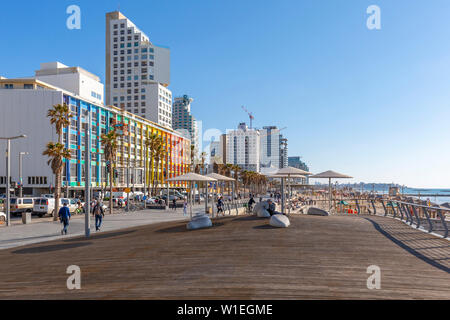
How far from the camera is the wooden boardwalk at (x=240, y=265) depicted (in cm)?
589

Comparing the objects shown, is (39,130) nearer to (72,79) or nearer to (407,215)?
(72,79)

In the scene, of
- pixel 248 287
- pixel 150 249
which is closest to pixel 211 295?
pixel 248 287

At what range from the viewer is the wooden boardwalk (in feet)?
19.3

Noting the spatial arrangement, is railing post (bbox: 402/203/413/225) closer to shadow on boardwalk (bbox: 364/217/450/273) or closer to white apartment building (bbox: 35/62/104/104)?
shadow on boardwalk (bbox: 364/217/450/273)

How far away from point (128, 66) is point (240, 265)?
415 ft

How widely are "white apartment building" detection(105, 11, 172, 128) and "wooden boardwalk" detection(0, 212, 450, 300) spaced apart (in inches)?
4383

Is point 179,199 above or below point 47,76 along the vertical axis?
below

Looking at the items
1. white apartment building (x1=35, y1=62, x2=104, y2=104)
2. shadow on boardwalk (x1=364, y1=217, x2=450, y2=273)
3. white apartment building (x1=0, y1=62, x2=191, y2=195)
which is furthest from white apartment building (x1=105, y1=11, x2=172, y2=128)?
shadow on boardwalk (x1=364, y1=217, x2=450, y2=273)

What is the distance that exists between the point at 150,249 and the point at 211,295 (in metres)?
4.86

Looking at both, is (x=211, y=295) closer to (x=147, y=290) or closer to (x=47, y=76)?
(x=147, y=290)

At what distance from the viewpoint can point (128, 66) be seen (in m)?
122

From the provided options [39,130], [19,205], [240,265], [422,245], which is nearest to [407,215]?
[422,245]

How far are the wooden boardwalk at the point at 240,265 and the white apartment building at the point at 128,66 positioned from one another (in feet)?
365

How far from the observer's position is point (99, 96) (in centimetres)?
8575
